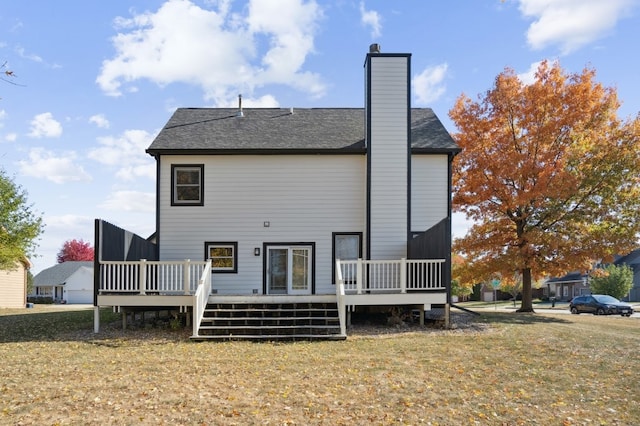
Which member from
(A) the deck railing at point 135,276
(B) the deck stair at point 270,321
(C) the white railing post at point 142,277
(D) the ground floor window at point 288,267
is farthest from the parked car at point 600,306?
(C) the white railing post at point 142,277

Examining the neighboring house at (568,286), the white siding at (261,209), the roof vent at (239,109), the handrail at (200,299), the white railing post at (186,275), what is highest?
the roof vent at (239,109)

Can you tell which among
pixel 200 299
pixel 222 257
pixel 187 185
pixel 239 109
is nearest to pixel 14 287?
pixel 239 109

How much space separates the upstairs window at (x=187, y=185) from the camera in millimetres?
17297

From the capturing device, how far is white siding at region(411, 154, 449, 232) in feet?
57.9

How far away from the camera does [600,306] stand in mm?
30688

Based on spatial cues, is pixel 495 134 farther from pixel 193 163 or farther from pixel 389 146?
pixel 193 163

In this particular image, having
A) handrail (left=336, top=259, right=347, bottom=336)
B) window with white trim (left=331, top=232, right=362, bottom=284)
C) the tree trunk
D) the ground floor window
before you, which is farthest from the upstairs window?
the tree trunk

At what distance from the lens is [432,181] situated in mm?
17703

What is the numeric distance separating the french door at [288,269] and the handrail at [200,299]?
2919 millimetres

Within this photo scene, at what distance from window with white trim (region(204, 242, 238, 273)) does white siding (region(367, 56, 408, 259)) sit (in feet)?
13.7

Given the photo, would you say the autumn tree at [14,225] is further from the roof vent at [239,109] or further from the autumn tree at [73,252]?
the autumn tree at [73,252]

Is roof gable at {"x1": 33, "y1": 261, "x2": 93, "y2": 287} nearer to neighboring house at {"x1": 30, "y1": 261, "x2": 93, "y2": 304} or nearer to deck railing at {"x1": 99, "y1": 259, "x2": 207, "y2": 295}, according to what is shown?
neighboring house at {"x1": 30, "y1": 261, "x2": 93, "y2": 304}

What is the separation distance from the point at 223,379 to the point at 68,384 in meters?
2.15

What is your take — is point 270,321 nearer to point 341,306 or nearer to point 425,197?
point 341,306
